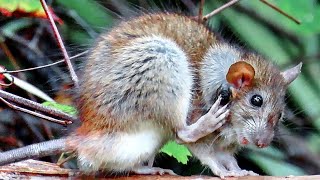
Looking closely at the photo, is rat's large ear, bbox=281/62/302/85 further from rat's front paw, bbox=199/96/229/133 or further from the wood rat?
rat's front paw, bbox=199/96/229/133

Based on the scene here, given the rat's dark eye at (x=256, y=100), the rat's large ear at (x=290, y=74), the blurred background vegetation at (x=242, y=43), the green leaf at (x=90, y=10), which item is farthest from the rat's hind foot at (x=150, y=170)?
the green leaf at (x=90, y=10)

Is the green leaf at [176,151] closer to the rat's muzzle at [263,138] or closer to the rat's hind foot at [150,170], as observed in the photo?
the rat's hind foot at [150,170]

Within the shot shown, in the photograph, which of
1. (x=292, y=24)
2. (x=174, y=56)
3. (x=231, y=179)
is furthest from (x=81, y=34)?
(x=231, y=179)

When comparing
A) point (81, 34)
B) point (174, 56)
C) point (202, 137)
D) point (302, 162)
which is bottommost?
point (302, 162)

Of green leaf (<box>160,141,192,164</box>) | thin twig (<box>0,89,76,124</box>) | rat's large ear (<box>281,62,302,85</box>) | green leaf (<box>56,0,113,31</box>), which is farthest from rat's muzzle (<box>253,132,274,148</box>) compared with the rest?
green leaf (<box>56,0,113,31</box>)

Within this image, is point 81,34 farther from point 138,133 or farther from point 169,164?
point 138,133

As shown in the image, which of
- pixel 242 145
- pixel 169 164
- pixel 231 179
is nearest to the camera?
pixel 231 179

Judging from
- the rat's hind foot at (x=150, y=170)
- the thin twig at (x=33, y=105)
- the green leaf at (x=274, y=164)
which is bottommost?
the green leaf at (x=274, y=164)

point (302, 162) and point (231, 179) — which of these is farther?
point (302, 162)
